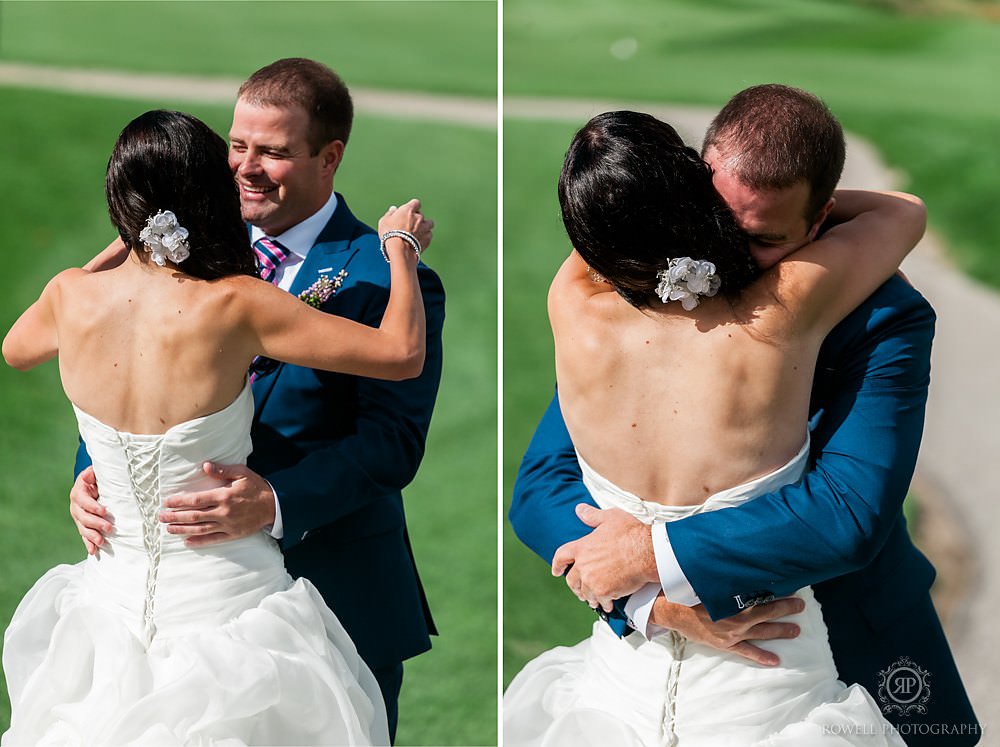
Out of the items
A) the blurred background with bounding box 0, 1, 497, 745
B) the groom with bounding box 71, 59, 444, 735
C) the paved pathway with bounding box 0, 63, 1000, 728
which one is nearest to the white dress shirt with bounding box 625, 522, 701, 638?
the paved pathway with bounding box 0, 63, 1000, 728

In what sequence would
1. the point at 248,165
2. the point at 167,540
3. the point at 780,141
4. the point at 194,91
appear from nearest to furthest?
the point at 780,141
the point at 167,540
the point at 248,165
the point at 194,91

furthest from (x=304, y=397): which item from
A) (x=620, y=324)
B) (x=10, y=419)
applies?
(x=10, y=419)

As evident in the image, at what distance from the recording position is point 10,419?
9070mm

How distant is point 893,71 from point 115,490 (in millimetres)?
18721

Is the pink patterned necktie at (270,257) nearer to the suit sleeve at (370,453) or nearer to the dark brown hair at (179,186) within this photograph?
the suit sleeve at (370,453)

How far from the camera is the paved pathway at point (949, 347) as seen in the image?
6.61 m

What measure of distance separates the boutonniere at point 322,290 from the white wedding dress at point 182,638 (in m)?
0.42

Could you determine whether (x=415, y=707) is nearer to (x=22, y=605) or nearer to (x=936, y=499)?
(x=22, y=605)

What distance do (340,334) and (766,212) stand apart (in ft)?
3.46

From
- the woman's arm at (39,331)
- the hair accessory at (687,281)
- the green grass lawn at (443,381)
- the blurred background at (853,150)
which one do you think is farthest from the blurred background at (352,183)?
the hair accessory at (687,281)

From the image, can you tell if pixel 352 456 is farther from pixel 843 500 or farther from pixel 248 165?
pixel 843 500

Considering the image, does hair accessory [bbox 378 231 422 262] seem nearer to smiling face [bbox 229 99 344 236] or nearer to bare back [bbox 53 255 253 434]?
bare back [bbox 53 255 253 434]

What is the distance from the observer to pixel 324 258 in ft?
12.5

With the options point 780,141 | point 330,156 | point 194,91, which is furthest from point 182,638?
point 194,91
